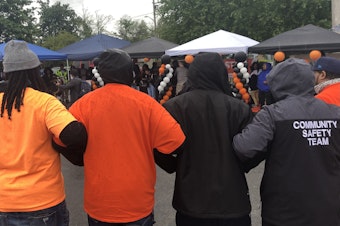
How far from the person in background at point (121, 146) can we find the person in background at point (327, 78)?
1.49 metres

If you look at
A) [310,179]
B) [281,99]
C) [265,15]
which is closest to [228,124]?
[281,99]

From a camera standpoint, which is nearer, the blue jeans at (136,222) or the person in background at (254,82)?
the blue jeans at (136,222)

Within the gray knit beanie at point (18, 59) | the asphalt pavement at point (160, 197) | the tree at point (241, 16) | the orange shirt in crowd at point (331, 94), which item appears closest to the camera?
the gray knit beanie at point (18, 59)

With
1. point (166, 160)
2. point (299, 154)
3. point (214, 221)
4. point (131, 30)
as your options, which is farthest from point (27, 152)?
point (131, 30)

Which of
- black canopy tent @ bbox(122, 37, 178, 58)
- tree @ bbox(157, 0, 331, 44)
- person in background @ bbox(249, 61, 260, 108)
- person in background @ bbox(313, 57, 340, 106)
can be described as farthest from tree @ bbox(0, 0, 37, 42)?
person in background @ bbox(313, 57, 340, 106)

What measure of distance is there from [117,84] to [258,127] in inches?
34.4

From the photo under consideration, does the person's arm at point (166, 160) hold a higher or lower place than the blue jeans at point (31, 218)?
higher

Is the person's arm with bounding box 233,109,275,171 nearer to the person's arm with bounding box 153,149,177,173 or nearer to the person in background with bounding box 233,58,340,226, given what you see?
the person in background with bounding box 233,58,340,226

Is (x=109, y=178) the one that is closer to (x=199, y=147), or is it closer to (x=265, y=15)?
(x=199, y=147)

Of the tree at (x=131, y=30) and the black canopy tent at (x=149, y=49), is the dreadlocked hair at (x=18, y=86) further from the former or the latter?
the tree at (x=131, y=30)

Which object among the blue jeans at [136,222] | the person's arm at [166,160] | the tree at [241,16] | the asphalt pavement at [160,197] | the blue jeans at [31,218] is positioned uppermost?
the tree at [241,16]

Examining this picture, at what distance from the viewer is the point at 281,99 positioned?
95.8 inches

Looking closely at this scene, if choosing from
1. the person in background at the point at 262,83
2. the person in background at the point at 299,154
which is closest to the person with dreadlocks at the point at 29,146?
the person in background at the point at 299,154

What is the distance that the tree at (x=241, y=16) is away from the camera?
20.7 meters
